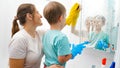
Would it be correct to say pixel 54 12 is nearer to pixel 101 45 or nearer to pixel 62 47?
pixel 62 47

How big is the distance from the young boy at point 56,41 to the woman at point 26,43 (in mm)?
58

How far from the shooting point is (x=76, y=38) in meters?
1.74

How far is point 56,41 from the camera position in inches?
46.9

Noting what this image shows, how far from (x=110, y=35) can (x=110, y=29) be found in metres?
0.04

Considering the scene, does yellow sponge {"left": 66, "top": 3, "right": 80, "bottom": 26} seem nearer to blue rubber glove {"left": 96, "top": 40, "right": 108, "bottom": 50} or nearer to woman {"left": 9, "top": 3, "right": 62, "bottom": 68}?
blue rubber glove {"left": 96, "top": 40, "right": 108, "bottom": 50}

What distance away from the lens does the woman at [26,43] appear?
1.25 metres

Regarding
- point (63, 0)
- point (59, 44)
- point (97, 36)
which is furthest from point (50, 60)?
point (63, 0)

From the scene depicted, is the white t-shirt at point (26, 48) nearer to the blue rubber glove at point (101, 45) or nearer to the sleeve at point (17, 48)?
the sleeve at point (17, 48)

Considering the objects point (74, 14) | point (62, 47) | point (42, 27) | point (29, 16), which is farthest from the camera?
point (42, 27)

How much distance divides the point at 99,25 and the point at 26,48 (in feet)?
1.83

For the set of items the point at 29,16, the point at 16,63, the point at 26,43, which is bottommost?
Result: the point at 16,63

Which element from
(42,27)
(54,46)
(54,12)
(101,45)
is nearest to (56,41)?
(54,46)

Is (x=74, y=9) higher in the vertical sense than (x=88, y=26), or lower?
higher

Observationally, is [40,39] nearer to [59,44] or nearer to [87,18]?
[59,44]
